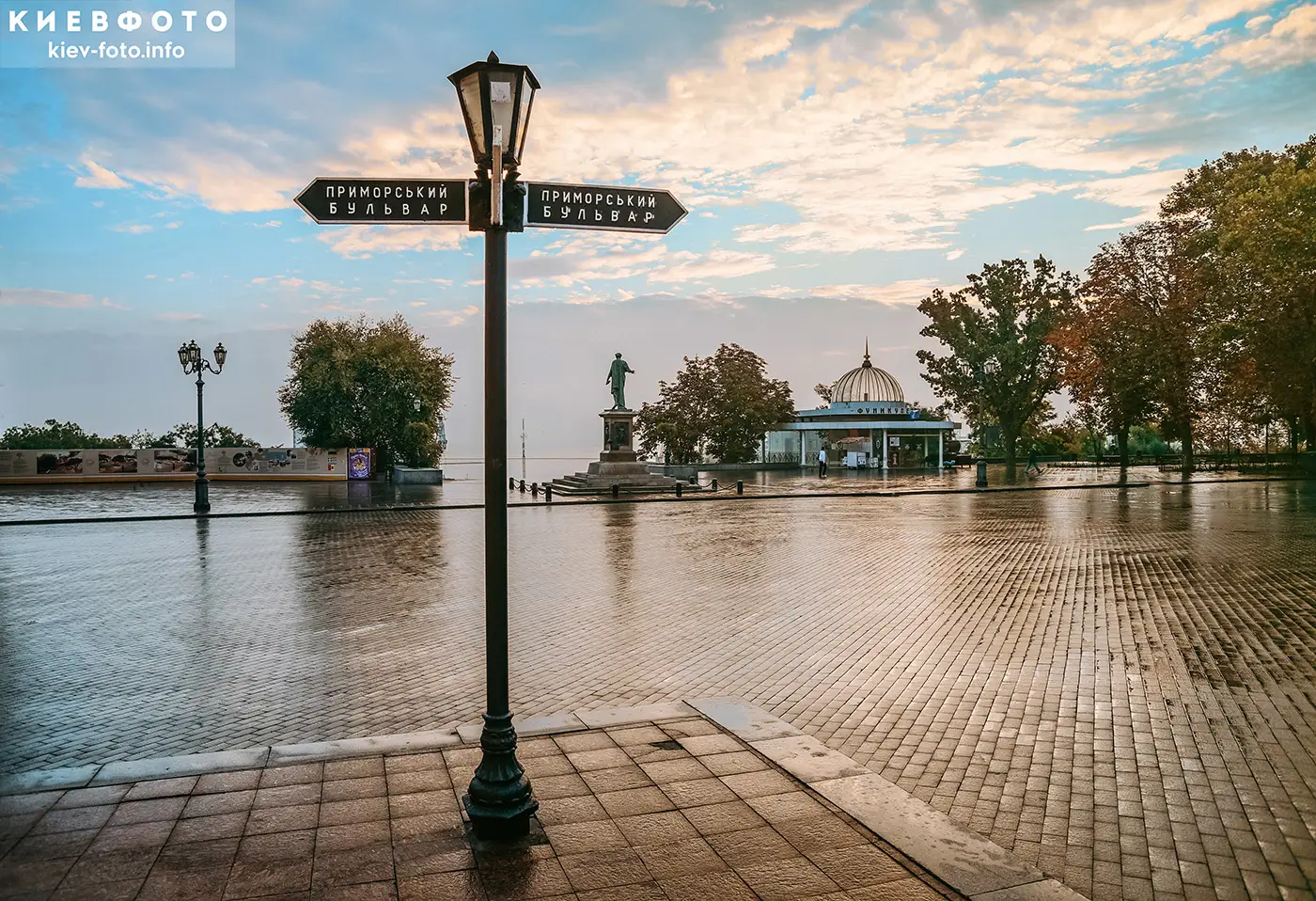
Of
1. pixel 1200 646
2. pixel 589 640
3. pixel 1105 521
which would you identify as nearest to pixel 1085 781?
pixel 1200 646

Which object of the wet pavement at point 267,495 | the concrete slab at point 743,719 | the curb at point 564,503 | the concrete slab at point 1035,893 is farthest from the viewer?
the wet pavement at point 267,495

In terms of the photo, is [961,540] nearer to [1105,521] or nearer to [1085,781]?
[1105,521]

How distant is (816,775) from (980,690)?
2.38 metres

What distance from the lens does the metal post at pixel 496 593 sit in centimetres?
405

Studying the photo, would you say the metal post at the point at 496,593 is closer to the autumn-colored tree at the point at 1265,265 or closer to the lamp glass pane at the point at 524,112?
the lamp glass pane at the point at 524,112

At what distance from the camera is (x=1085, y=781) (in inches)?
187

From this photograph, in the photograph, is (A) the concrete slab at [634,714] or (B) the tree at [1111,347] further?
(B) the tree at [1111,347]

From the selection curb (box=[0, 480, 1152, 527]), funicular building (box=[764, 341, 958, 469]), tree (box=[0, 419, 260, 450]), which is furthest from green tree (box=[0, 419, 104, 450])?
funicular building (box=[764, 341, 958, 469])

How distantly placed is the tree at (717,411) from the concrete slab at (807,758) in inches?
2115

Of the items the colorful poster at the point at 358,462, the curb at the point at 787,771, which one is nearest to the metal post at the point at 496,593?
the curb at the point at 787,771

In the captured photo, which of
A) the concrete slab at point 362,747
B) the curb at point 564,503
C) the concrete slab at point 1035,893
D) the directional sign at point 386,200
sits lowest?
the concrete slab at point 1035,893

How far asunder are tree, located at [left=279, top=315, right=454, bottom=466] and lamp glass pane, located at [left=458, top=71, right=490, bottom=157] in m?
43.8

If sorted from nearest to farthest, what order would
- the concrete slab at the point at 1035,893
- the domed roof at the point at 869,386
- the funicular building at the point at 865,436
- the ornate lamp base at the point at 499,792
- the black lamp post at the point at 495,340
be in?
the concrete slab at the point at 1035,893 → the ornate lamp base at the point at 499,792 → the black lamp post at the point at 495,340 → the funicular building at the point at 865,436 → the domed roof at the point at 869,386

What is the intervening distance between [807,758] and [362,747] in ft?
8.61
